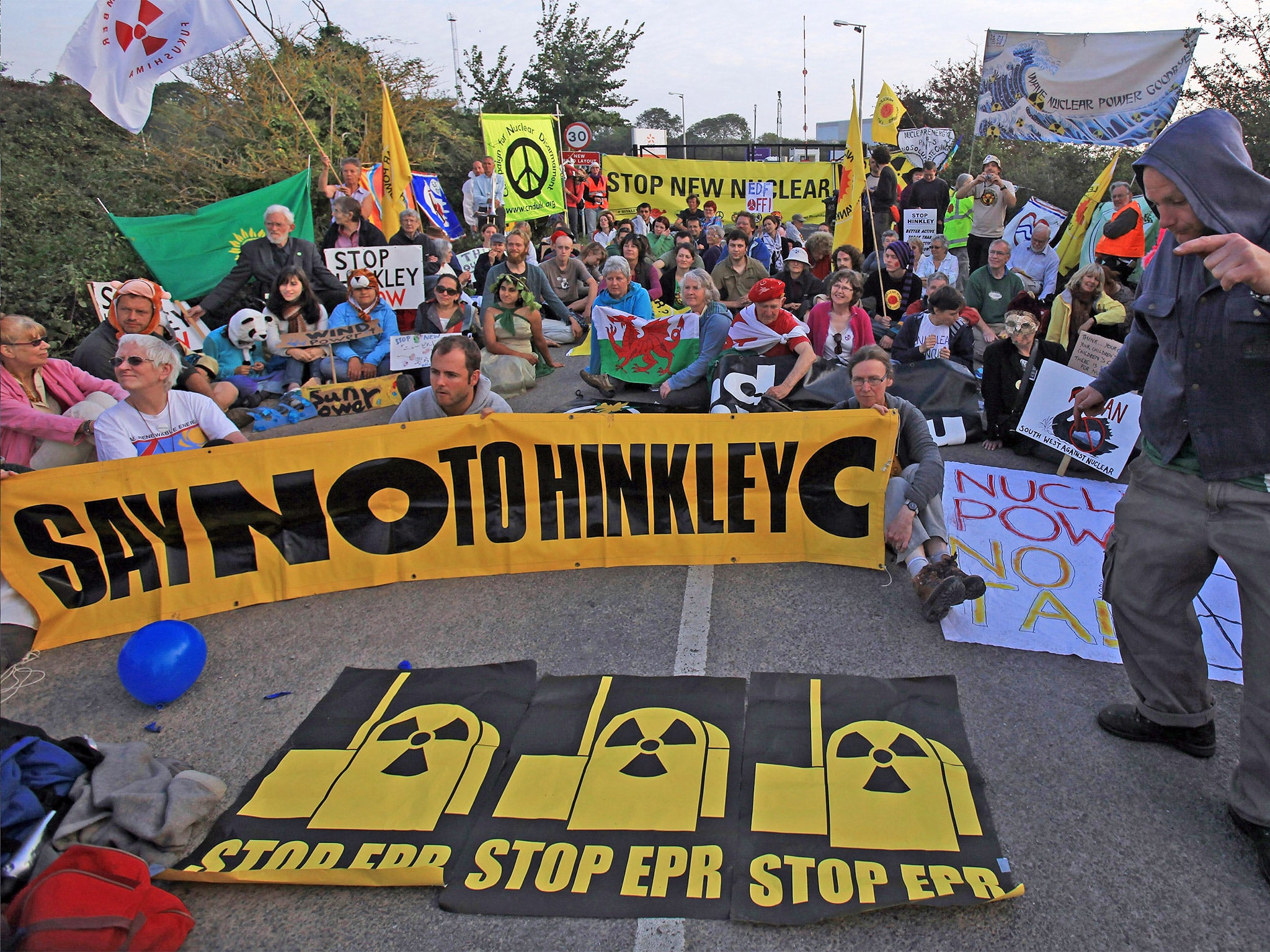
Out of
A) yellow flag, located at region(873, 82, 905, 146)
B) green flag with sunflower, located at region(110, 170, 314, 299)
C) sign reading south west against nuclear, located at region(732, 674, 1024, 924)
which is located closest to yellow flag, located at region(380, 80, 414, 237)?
green flag with sunflower, located at region(110, 170, 314, 299)

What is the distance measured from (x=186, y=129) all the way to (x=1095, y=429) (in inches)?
595

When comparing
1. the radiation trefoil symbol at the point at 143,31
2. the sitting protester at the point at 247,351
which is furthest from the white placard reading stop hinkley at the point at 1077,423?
the radiation trefoil symbol at the point at 143,31

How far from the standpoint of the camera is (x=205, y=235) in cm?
1013

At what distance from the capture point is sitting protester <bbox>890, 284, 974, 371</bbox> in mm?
7086

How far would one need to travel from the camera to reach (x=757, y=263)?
9.88m

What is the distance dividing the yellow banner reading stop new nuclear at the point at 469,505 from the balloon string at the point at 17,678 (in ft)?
0.77

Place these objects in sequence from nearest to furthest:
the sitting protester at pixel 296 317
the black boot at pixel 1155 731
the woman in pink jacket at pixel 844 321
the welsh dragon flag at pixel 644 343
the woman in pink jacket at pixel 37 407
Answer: the black boot at pixel 1155 731, the woman in pink jacket at pixel 37 407, the woman in pink jacket at pixel 844 321, the welsh dragon flag at pixel 644 343, the sitting protester at pixel 296 317

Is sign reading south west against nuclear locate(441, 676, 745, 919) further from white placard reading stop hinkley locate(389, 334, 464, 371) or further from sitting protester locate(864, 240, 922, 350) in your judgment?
sitting protester locate(864, 240, 922, 350)

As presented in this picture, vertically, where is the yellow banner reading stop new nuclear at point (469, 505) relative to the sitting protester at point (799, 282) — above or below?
below

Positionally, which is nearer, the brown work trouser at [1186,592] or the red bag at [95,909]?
the red bag at [95,909]

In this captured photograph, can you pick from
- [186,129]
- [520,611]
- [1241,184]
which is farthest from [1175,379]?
[186,129]

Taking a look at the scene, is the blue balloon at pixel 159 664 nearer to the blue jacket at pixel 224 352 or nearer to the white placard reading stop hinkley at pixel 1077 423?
the blue jacket at pixel 224 352

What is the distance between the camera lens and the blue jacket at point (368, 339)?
8586 millimetres

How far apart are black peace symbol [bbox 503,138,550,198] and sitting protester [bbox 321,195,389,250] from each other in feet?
13.3
